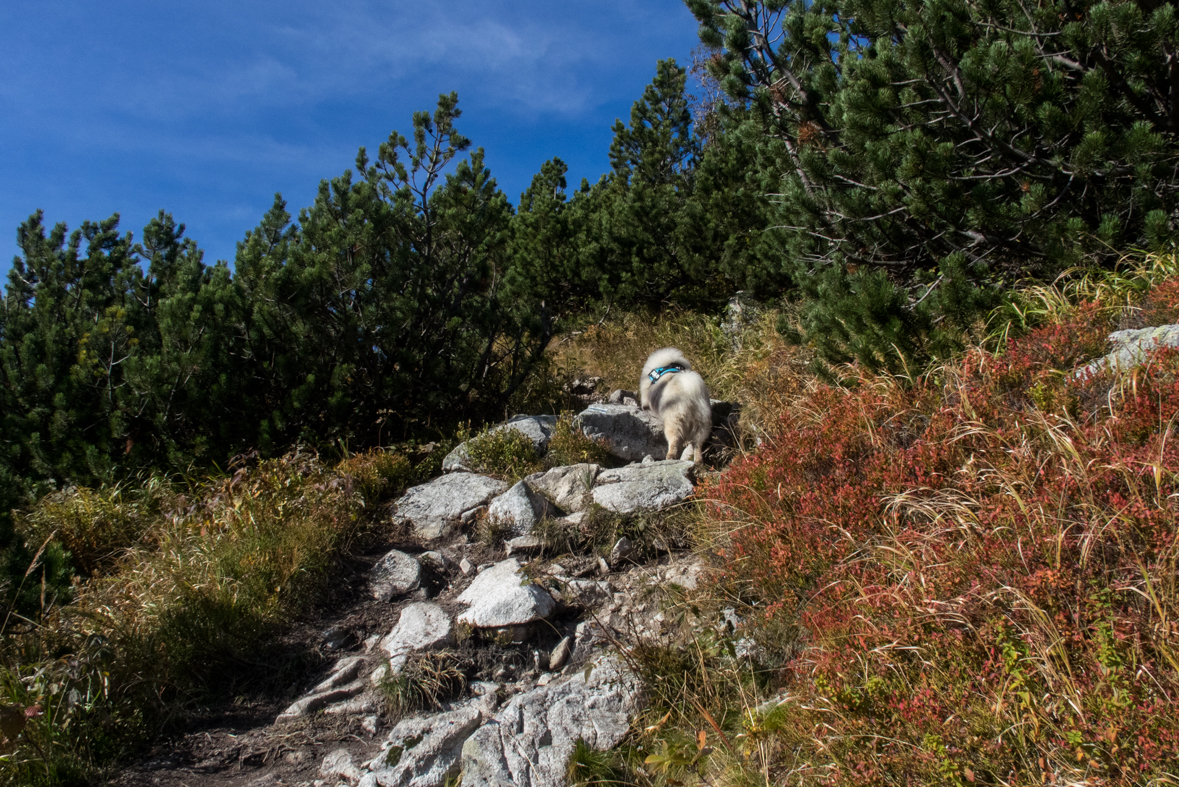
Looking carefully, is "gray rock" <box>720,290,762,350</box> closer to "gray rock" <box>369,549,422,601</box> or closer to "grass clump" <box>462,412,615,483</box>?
"grass clump" <box>462,412,615,483</box>

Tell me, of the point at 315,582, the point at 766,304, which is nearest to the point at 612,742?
the point at 315,582

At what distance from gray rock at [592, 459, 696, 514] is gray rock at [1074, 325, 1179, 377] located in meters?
2.79

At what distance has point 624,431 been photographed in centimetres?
752

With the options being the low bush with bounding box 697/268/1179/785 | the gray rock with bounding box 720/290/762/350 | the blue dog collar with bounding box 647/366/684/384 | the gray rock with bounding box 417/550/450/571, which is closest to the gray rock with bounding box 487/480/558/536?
the gray rock with bounding box 417/550/450/571

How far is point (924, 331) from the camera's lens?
17.6 feet

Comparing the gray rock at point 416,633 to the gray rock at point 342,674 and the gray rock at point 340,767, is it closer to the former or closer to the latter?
the gray rock at point 342,674

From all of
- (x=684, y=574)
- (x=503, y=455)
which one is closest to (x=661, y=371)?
(x=503, y=455)

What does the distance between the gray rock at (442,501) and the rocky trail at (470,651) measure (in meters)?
0.02

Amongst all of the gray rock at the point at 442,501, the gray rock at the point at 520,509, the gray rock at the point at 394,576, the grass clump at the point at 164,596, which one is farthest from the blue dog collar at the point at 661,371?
the gray rock at the point at 394,576

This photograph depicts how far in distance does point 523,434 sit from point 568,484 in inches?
51.5

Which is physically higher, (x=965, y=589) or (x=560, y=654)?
(x=965, y=589)

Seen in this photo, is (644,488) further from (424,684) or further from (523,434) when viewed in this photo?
(424,684)

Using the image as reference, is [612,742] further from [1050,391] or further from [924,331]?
[924,331]

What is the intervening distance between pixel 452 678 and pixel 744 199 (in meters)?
8.84
